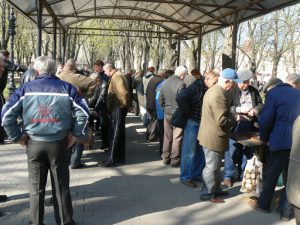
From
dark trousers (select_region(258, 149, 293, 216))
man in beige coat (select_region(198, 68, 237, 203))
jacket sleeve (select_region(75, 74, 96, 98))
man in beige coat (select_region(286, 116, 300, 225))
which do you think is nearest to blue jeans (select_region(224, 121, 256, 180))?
man in beige coat (select_region(198, 68, 237, 203))

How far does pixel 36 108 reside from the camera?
3.91 metres

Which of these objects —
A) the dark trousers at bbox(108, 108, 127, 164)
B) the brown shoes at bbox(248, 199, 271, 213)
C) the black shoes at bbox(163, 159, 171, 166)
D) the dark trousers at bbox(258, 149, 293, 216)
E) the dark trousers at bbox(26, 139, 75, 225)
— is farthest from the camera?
the black shoes at bbox(163, 159, 171, 166)

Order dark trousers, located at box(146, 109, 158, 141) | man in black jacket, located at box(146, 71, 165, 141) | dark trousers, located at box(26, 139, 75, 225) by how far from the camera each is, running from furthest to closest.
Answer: dark trousers, located at box(146, 109, 158, 141)
man in black jacket, located at box(146, 71, 165, 141)
dark trousers, located at box(26, 139, 75, 225)

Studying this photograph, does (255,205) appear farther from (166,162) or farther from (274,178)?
(166,162)

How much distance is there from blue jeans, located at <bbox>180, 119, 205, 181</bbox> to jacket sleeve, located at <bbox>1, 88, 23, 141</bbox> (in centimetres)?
303

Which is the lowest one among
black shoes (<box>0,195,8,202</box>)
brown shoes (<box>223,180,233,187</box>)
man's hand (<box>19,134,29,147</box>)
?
brown shoes (<box>223,180,233,187</box>)

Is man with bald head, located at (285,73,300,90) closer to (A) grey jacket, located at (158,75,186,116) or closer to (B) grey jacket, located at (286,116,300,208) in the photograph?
(A) grey jacket, located at (158,75,186,116)

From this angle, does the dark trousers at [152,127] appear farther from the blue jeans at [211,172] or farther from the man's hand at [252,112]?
the blue jeans at [211,172]

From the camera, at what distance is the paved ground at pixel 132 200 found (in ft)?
15.8

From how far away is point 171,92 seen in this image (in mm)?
7312

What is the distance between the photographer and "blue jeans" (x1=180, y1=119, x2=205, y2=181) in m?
6.24

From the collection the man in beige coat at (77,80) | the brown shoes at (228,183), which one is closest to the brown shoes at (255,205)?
the brown shoes at (228,183)

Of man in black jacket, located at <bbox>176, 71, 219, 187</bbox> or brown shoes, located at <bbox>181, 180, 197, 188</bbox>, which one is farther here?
brown shoes, located at <bbox>181, 180, 197, 188</bbox>

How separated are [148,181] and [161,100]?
182cm
